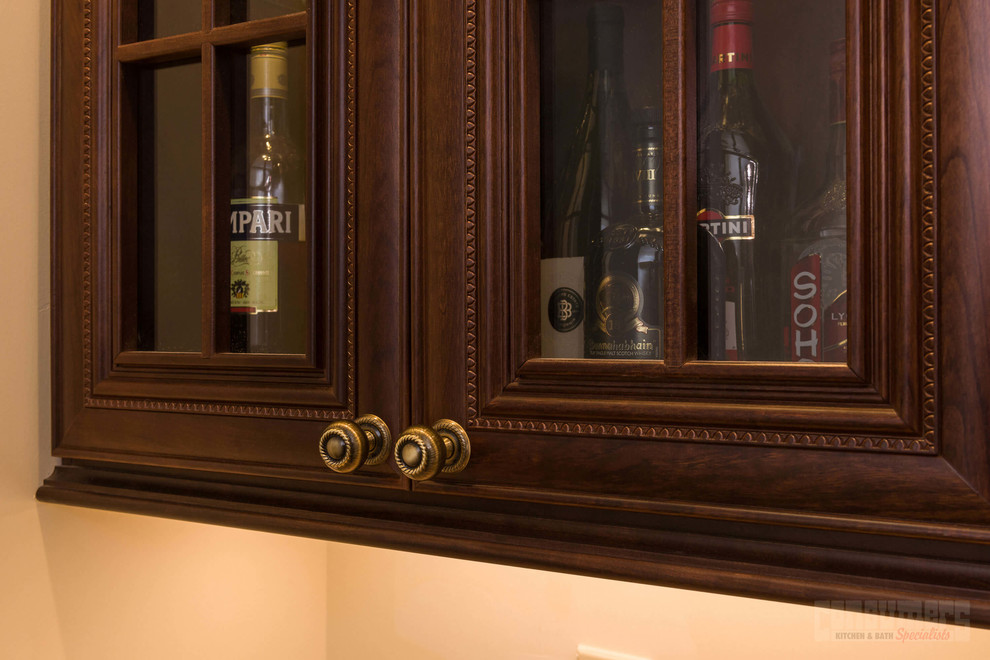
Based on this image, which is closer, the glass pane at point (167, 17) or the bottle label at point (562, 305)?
the bottle label at point (562, 305)

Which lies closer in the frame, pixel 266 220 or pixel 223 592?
pixel 266 220

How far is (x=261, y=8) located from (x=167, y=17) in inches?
4.3

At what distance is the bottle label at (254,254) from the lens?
0.64 meters

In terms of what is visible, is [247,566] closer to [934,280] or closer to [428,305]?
[428,305]

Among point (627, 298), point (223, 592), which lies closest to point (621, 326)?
point (627, 298)

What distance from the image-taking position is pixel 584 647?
2.89 feet

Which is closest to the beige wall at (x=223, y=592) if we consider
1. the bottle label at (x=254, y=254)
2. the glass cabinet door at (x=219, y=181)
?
the glass cabinet door at (x=219, y=181)

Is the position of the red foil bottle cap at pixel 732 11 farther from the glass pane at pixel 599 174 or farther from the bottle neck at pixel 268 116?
the bottle neck at pixel 268 116

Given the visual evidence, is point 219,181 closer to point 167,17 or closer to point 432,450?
point 167,17

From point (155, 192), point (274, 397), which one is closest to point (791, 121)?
point (274, 397)

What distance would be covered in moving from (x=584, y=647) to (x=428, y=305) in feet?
1.69

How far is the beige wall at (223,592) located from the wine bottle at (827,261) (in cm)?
41

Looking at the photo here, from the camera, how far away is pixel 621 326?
51cm

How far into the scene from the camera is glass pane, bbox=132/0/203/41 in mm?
658
